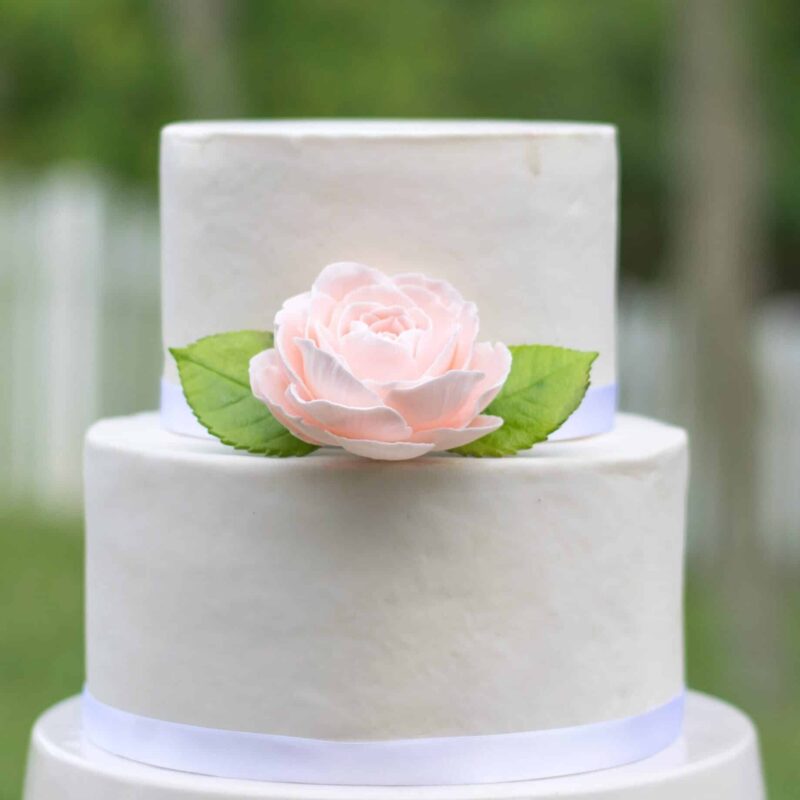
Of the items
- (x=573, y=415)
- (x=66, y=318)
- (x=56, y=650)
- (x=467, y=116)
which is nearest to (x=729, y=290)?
(x=56, y=650)

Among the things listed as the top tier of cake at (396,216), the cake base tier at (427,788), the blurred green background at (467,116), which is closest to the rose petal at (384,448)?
the top tier of cake at (396,216)

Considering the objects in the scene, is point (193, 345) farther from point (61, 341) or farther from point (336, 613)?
point (61, 341)

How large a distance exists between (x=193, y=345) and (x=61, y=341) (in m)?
5.21

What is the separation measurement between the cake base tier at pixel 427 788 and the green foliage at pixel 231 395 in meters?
0.43

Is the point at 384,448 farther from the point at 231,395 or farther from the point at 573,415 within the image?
the point at 573,415

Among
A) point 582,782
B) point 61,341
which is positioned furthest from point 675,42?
point 582,782

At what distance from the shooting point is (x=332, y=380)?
1.96m

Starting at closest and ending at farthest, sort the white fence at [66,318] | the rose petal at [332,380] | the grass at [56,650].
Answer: the rose petal at [332,380]
the grass at [56,650]
the white fence at [66,318]

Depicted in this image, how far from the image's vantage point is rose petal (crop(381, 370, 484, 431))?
194 centimetres

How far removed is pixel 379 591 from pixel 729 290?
3.38m

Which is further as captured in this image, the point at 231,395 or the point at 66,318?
the point at 66,318

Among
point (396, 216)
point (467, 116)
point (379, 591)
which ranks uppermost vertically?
point (467, 116)

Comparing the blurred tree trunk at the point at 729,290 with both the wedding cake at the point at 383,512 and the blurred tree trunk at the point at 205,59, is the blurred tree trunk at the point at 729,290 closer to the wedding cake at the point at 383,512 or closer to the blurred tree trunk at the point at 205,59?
the blurred tree trunk at the point at 205,59

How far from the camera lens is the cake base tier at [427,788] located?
208 centimetres
